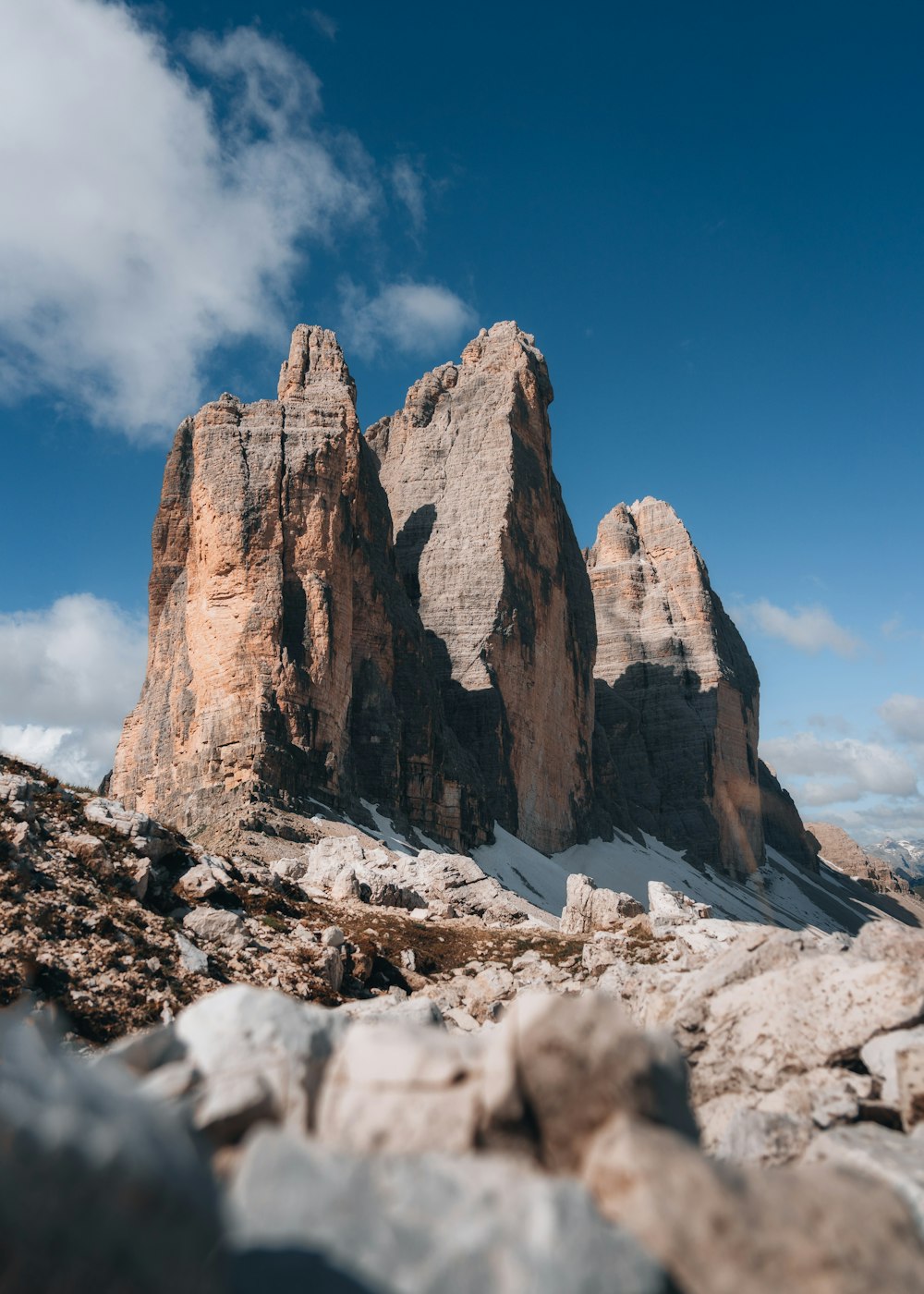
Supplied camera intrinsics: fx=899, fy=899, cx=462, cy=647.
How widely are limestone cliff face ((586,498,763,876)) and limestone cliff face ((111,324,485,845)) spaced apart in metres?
30.8

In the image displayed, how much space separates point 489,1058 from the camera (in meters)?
3.58

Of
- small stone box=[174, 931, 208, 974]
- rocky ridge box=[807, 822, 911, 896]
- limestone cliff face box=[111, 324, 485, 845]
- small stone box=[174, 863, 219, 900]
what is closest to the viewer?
small stone box=[174, 931, 208, 974]

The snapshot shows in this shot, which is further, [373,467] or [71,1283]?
[373,467]

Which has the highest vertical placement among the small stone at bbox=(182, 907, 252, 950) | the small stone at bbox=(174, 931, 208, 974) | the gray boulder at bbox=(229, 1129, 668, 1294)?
the small stone at bbox=(182, 907, 252, 950)

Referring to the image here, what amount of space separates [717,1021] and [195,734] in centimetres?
3197

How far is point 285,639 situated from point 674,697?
53937mm

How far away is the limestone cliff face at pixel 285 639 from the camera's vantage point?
35750mm

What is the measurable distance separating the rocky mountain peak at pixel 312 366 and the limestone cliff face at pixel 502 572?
17164 millimetres

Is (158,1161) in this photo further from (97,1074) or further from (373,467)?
(373,467)

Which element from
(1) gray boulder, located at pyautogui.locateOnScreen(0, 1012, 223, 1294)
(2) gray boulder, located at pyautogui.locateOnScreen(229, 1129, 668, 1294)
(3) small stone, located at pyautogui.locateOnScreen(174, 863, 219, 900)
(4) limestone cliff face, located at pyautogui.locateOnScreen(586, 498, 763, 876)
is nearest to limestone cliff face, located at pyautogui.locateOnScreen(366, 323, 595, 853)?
(4) limestone cliff face, located at pyautogui.locateOnScreen(586, 498, 763, 876)

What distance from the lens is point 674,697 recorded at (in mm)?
83375

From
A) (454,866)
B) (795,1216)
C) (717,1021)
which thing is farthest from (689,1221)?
(454,866)

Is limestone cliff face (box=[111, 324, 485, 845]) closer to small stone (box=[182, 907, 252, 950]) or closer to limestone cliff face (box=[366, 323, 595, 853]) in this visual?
limestone cliff face (box=[366, 323, 595, 853])

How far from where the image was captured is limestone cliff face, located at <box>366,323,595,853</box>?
180ft
